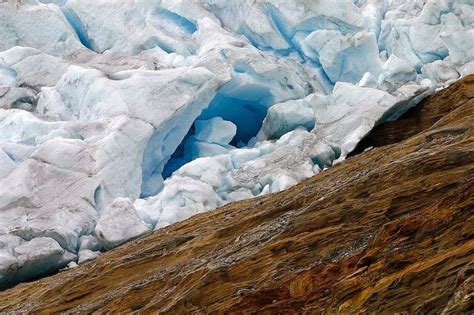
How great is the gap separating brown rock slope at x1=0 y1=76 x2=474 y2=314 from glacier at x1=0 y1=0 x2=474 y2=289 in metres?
6.25

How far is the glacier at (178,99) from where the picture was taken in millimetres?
20891

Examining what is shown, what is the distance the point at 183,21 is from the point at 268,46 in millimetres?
4674

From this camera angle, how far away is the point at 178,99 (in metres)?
24.8

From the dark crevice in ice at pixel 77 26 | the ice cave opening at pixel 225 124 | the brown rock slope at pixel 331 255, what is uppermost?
the brown rock slope at pixel 331 255

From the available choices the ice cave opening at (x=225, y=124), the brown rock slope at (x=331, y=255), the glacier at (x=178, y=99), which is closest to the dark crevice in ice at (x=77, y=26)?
the glacier at (x=178, y=99)

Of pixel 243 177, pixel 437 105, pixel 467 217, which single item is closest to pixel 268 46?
pixel 243 177

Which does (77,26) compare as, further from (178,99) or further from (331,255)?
(331,255)

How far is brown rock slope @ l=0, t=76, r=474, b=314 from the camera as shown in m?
7.85

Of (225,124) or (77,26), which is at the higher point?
(77,26)

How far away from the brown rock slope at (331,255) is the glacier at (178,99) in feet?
20.5

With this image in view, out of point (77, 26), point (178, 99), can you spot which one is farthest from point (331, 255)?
point (77, 26)

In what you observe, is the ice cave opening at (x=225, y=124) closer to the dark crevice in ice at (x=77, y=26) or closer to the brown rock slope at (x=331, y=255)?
the dark crevice in ice at (x=77, y=26)

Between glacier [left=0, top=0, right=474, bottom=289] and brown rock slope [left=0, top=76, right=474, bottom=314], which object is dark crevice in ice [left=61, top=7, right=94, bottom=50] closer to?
glacier [left=0, top=0, right=474, bottom=289]

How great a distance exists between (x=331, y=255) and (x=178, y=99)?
16.1 meters
